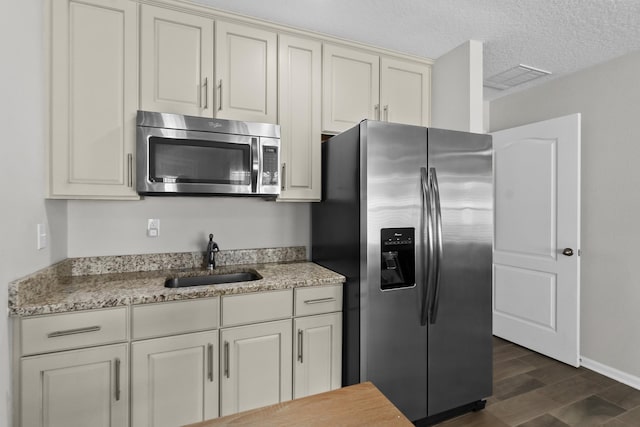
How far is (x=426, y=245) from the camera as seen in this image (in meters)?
1.97

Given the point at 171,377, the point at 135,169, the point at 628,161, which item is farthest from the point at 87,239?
the point at 628,161

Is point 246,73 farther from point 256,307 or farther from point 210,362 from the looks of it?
point 210,362

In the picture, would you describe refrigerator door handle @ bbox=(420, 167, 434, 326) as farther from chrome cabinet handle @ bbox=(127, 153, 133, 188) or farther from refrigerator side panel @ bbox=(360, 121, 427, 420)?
chrome cabinet handle @ bbox=(127, 153, 133, 188)

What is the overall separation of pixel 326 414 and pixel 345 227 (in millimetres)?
1290

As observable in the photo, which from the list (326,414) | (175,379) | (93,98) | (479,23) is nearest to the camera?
(326,414)

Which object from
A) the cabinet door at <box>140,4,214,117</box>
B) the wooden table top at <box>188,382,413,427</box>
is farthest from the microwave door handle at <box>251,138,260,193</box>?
the wooden table top at <box>188,382,413,427</box>

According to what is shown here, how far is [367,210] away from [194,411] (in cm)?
138

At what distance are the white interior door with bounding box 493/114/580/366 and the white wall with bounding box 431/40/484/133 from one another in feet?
2.87

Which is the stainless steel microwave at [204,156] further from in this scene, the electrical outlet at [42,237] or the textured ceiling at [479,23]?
the textured ceiling at [479,23]

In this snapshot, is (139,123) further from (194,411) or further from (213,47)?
(194,411)

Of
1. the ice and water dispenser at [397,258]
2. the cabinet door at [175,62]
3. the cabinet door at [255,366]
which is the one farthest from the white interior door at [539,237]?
the cabinet door at [175,62]

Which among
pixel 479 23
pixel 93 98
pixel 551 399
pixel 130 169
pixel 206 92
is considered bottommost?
pixel 551 399

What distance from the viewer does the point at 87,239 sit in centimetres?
208

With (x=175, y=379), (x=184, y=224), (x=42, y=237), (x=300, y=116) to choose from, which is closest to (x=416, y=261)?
(x=300, y=116)
